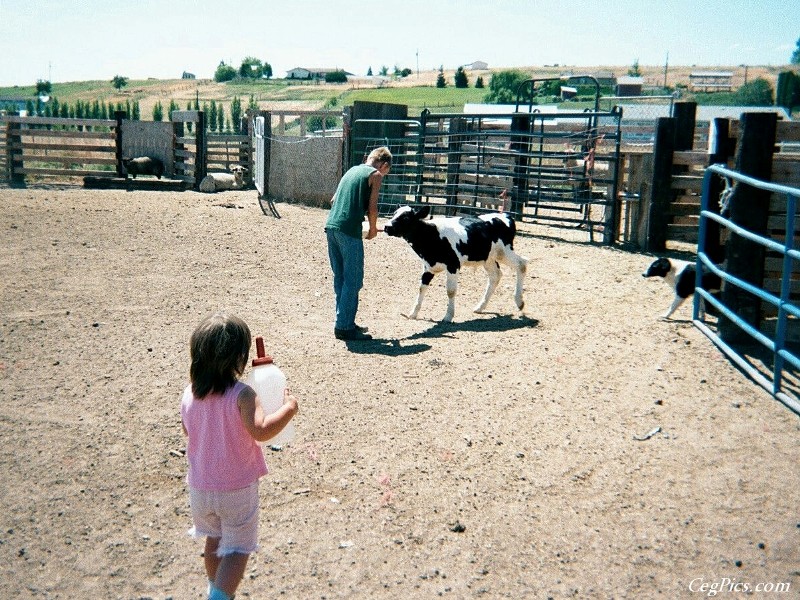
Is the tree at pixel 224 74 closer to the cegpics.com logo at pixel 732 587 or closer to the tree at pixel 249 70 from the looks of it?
the tree at pixel 249 70

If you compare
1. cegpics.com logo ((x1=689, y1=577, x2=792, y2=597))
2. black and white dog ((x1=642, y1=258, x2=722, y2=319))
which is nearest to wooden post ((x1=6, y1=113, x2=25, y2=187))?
black and white dog ((x1=642, y1=258, x2=722, y2=319))

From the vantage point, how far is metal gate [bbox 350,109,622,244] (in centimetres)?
1416

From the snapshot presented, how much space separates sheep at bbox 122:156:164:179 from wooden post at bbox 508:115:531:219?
39.1 feet

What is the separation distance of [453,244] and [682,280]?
239cm

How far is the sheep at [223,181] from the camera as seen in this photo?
71.4ft

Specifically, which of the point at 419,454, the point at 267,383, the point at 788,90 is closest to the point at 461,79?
the point at 788,90

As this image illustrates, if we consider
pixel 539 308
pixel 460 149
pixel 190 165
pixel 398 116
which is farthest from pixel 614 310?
pixel 190 165

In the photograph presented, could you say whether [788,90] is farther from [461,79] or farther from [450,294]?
[450,294]

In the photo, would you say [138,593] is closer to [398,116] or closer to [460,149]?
[460,149]

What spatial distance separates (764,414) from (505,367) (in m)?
2.06

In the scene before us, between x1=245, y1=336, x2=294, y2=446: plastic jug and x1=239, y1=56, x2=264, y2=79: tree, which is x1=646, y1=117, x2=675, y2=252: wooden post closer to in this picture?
x1=245, y1=336, x2=294, y2=446: plastic jug

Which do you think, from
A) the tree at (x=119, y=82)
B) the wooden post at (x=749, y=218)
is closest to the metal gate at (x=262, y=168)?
the wooden post at (x=749, y=218)

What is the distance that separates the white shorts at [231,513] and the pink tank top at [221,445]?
0.11 feet

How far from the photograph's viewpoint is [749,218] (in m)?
7.27
